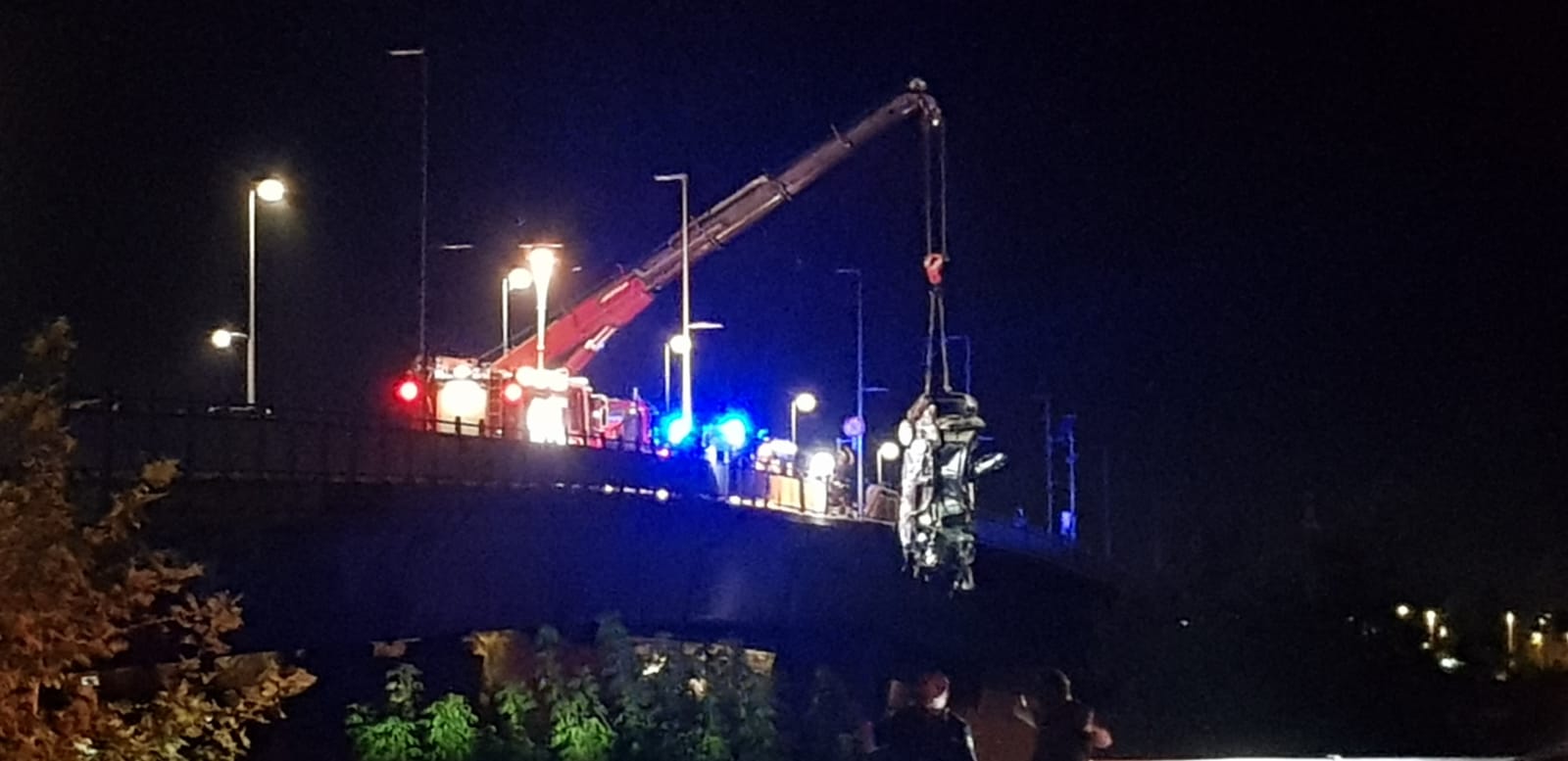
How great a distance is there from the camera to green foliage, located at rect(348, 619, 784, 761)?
31.6 m

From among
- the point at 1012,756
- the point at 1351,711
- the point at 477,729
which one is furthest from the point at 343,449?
the point at 1351,711

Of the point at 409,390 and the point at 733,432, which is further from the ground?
the point at 733,432

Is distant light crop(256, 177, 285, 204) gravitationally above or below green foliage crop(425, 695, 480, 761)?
above

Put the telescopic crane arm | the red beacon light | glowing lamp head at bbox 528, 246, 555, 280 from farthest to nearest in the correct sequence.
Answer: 1. the telescopic crane arm
2. glowing lamp head at bbox 528, 246, 555, 280
3. the red beacon light

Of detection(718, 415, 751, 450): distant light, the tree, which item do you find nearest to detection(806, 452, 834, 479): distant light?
detection(718, 415, 751, 450): distant light

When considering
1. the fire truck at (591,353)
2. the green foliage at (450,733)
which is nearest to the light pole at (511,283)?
the fire truck at (591,353)

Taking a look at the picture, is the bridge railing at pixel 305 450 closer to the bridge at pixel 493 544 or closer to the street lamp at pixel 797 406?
the bridge at pixel 493 544

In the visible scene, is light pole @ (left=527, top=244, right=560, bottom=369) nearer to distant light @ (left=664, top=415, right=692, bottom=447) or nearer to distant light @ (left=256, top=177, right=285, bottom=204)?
distant light @ (left=664, top=415, right=692, bottom=447)

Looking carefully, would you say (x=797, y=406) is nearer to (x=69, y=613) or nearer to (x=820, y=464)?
(x=820, y=464)

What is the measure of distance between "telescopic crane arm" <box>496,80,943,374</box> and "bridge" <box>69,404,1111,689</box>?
11.5 meters

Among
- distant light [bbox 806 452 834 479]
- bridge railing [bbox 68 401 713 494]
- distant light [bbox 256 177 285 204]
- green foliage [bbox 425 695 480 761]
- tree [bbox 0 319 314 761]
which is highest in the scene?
distant light [bbox 256 177 285 204]

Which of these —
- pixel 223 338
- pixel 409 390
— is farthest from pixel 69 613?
pixel 223 338

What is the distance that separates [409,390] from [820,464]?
34129 mm

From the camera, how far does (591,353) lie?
62.9 m
